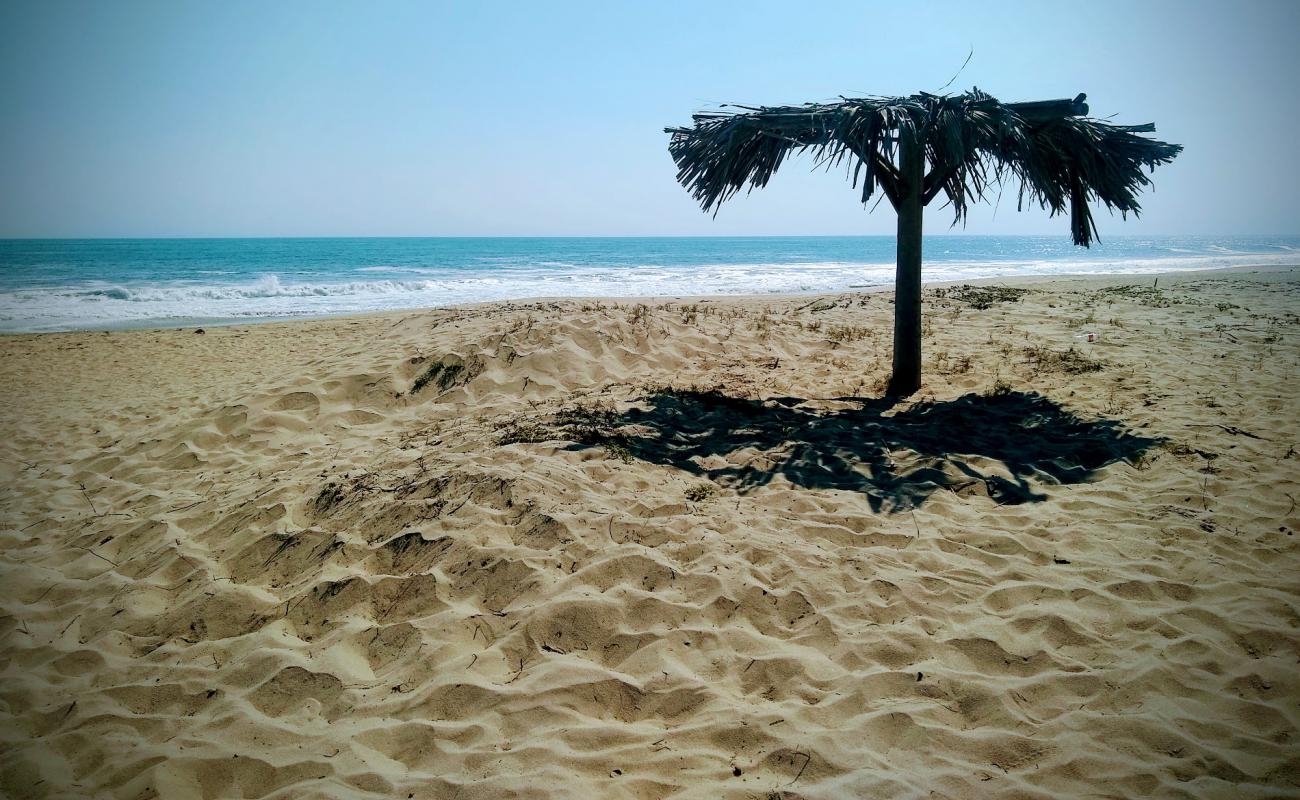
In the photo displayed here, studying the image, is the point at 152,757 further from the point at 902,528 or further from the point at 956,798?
the point at 902,528

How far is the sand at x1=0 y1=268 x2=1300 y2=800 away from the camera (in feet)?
7.19

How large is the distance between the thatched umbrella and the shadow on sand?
37.0 inches

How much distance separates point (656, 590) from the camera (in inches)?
121

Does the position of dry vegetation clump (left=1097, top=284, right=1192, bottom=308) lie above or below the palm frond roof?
below

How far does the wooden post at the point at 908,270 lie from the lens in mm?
5742

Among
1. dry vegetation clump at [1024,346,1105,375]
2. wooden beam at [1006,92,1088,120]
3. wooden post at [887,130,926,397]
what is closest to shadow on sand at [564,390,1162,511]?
wooden post at [887,130,926,397]

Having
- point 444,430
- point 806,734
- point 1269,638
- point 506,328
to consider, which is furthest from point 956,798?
point 506,328

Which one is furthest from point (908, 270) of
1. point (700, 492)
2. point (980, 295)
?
point (980, 295)

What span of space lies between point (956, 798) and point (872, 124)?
4816mm

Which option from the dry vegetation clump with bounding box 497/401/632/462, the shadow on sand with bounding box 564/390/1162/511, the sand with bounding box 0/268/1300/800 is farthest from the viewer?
the dry vegetation clump with bounding box 497/401/632/462

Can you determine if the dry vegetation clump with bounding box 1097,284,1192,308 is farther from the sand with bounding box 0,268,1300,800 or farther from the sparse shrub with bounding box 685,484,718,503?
the sparse shrub with bounding box 685,484,718,503

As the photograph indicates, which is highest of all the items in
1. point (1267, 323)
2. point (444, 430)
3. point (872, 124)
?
point (872, 124)

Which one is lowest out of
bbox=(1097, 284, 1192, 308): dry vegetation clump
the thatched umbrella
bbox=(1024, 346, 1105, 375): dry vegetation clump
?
bbox=(1024, 346, 1105, 375): dry vegetation clump

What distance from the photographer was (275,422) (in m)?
5.57
